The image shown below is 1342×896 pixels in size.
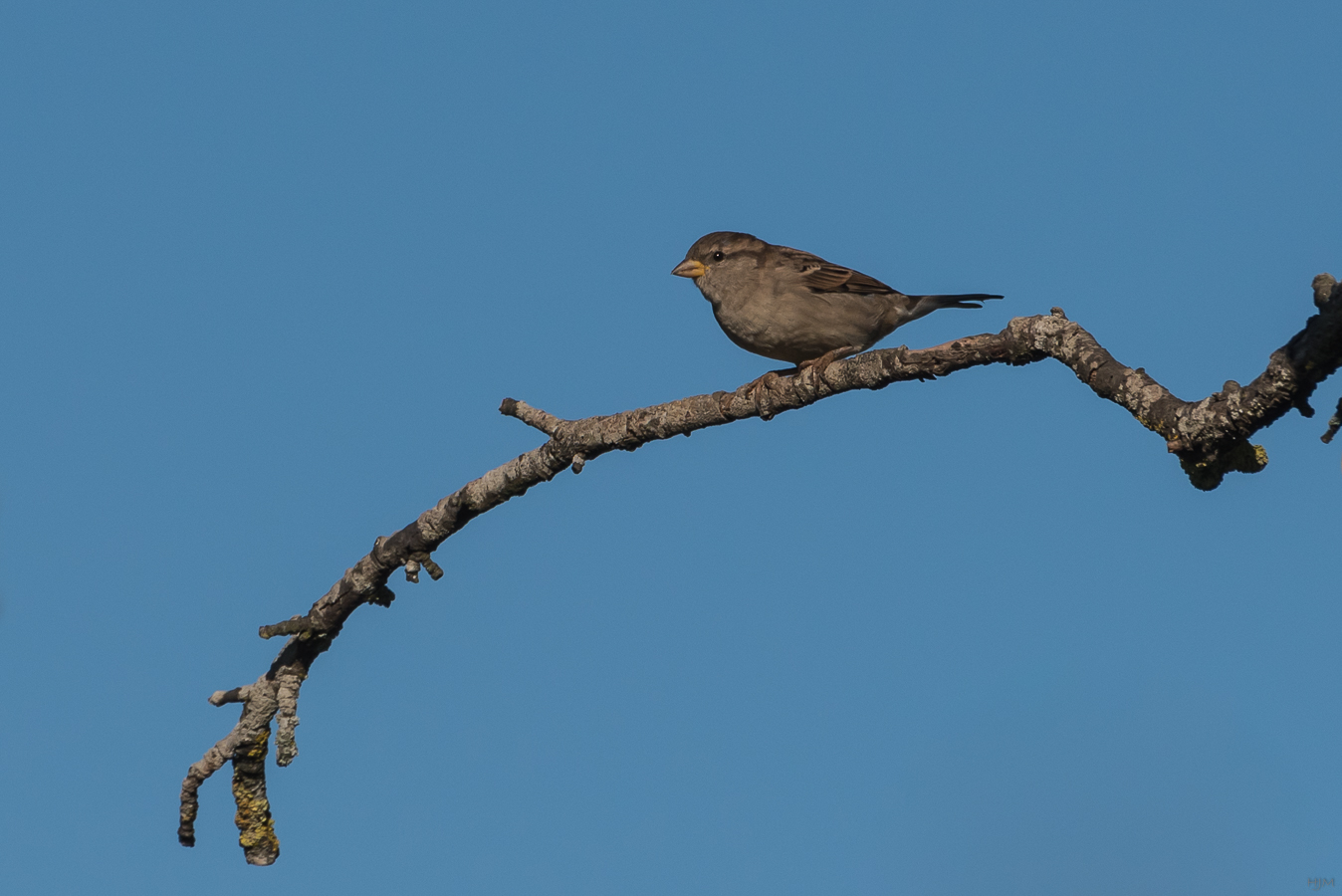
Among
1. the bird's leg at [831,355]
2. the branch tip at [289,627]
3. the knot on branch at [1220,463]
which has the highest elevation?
the bird's leg at [831,355]

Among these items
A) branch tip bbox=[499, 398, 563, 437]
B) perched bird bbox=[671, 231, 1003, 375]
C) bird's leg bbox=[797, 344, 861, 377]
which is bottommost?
branch tip bbox=[499, 398, 563, 437]

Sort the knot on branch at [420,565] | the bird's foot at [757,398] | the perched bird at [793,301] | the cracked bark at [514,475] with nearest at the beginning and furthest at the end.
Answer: the cracked bark at [514,475], the bird's foot at [757,398], the knot on branch at [420,565], the perched bird at [793,301]

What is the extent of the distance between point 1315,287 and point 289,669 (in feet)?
15.5

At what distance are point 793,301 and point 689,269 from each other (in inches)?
63.6

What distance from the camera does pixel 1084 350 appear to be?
14.7 ft

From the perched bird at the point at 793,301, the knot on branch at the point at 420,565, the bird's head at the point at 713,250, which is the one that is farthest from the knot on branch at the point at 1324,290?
the bird's head at the point at 713,250

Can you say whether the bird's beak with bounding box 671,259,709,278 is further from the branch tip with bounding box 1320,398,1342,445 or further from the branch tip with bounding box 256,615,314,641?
the branch tip with bounding box 1320,398,1342,445

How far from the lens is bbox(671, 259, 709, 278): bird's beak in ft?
32.6

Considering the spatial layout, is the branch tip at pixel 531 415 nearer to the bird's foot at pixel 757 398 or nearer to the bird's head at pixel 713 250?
the bird's foot at pixel 757 398

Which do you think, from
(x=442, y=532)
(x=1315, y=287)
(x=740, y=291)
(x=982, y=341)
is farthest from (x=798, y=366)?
(x=1315, y=287)

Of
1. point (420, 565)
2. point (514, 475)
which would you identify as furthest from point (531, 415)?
point (420, 565)

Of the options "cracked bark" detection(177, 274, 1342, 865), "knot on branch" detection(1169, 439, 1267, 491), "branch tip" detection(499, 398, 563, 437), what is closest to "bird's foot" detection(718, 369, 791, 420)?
"cracked bark" detection(177, 274, 1342, 865)

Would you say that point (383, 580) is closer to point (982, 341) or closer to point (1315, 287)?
point (982, 341)

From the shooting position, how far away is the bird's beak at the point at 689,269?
9938 mm
